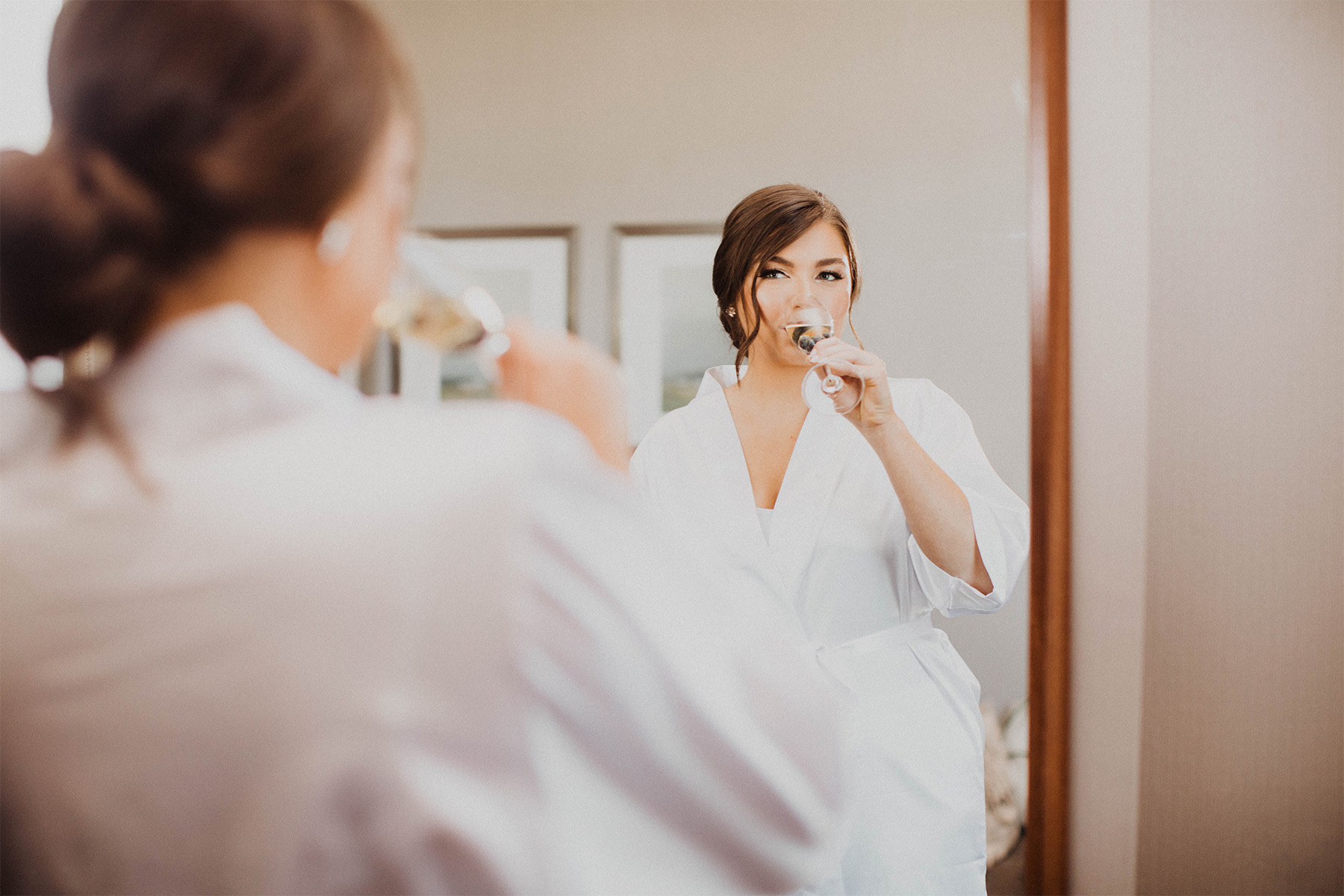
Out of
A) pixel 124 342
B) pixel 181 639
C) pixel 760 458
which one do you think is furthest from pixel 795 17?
pixel 181 639

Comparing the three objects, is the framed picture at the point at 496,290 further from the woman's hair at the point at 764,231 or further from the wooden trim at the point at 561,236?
the woman's hair at the point at 764,231

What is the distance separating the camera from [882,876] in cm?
100

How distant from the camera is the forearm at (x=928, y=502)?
3.24 ft

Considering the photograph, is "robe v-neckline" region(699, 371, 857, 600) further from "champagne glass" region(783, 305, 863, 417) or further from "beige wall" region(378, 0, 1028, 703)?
"beige wall" region(378, 0, 1028, 703)

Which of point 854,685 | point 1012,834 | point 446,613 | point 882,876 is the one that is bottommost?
point 1012,834

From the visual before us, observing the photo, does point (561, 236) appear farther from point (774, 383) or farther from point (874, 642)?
point (874, 642)

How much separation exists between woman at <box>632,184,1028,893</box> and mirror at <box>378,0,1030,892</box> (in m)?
0.27

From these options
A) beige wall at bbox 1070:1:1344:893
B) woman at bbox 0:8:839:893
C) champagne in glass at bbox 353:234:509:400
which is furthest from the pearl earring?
beige wall at bbox 1070:1:1344:893

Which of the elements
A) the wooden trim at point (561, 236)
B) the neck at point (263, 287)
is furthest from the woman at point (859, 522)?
the neck at point (263, 287)

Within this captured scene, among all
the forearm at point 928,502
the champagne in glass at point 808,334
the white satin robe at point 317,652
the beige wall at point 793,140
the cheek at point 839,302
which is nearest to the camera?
the white satin robe at point 317,652

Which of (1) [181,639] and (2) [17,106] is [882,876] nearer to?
(1) [181,639]

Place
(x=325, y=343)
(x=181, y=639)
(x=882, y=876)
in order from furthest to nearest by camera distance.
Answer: (x=882, y=876), (x=325, y=343), (x=181, y=639)

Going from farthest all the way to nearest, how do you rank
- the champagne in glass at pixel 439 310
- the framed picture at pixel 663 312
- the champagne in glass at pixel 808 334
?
the framed picture at pixel 663 312 → the champagne in glass at pixel 808 334 → the champagne in glass at pixel 439 310

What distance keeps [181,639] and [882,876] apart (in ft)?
3.18
